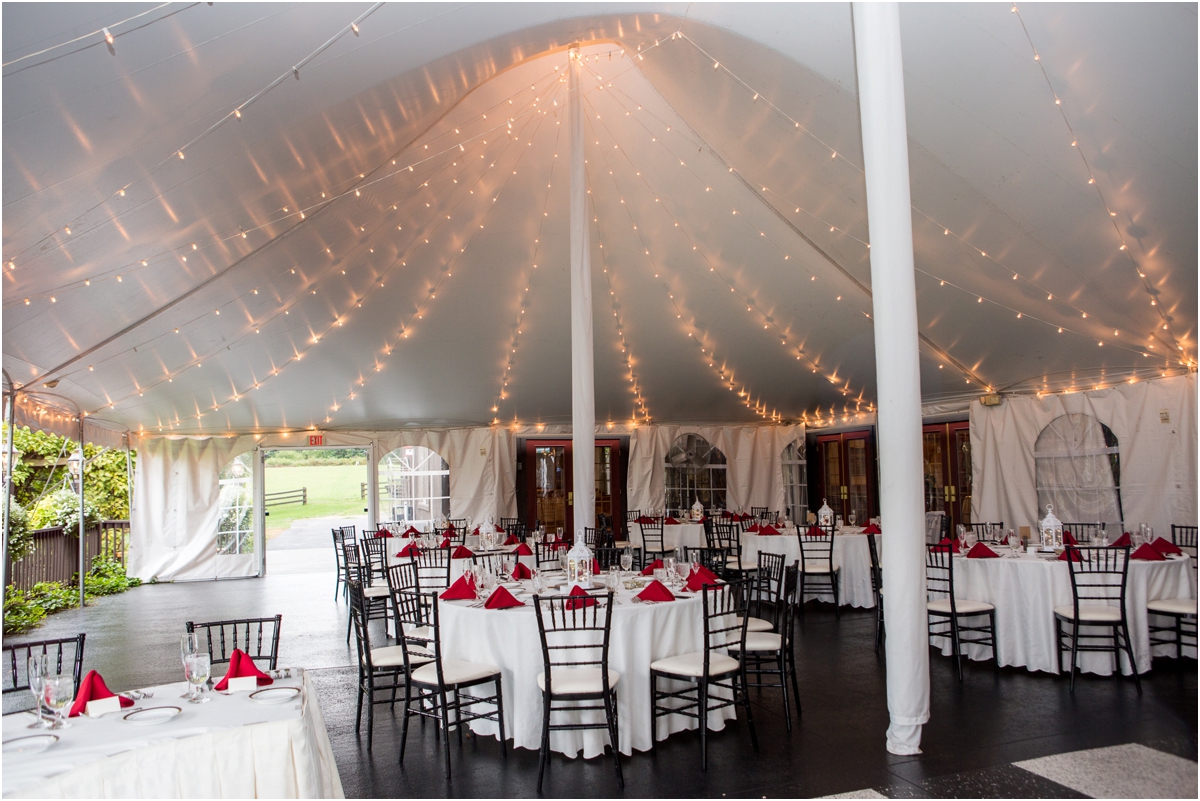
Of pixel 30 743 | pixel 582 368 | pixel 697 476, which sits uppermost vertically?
pixel 582 368

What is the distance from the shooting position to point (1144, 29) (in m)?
3.80

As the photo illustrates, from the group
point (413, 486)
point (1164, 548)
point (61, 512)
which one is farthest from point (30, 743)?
point (61, 512)

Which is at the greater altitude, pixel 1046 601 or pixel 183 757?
pixel 183 757

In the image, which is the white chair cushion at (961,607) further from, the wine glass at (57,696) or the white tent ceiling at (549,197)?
the wine glass at (57,696)

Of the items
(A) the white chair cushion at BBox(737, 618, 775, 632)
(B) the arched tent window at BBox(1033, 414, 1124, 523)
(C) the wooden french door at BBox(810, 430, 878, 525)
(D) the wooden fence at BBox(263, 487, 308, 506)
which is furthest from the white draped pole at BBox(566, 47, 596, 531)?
(D) the wooden fence at BBox(263, 487, 308, 506)

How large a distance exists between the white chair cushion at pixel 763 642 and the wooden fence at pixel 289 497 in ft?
79.1

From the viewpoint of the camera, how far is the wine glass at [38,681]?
2.60 meters

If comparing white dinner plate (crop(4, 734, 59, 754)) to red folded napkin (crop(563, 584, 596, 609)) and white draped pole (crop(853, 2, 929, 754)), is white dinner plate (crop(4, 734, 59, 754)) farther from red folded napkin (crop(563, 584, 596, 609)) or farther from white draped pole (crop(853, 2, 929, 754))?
white draped pole (crop(853, 2, 929, 754))

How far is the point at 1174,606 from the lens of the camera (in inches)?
227

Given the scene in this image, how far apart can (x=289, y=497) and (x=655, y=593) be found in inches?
968

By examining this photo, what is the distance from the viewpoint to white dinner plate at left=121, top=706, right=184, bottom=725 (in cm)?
261

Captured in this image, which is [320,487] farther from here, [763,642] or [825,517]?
[763,642]

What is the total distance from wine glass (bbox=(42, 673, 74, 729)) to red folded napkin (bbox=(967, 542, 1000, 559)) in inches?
242

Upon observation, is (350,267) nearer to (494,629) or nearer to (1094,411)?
(494,629)
